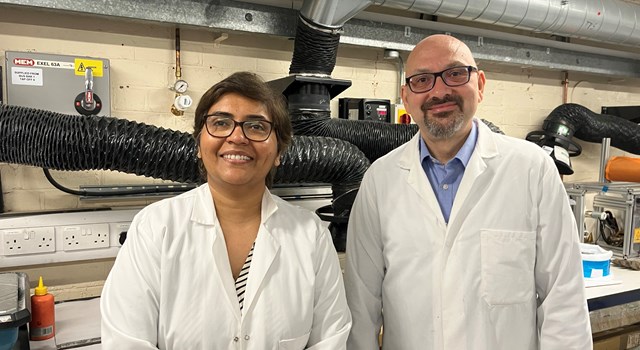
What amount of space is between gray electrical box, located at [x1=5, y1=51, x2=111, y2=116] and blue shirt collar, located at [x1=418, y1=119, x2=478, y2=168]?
1.34 m

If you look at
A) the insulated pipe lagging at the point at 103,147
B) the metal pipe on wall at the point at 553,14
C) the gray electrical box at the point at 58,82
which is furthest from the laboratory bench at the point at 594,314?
the metal pipe on wall at the point at 553,14

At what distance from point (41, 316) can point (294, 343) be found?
0.89m

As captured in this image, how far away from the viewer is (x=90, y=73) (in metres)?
1.88

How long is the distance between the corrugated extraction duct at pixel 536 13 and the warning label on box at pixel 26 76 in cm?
111

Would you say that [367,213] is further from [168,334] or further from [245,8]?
[245,8]

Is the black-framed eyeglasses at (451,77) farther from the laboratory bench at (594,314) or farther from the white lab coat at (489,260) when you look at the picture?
the laboratory bench at (594,314)

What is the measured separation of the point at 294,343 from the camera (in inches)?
43.5

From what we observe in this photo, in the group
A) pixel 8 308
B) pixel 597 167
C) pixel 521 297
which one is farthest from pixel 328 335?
pixel 597 167

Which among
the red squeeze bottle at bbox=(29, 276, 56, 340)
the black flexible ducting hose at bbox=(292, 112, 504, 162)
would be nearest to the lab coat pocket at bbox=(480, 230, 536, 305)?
the black flexible ducting hose at bbox=(292, 112, 504, 162)

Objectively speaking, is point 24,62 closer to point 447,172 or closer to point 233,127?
point 233,127

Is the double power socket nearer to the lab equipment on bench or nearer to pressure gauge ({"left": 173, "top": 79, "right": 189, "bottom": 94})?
the lab equipment on bench

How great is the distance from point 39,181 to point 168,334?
49.6 inches

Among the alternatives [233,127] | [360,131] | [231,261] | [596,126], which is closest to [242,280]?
[231,261]

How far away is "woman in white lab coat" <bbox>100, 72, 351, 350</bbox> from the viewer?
1.03 metres
